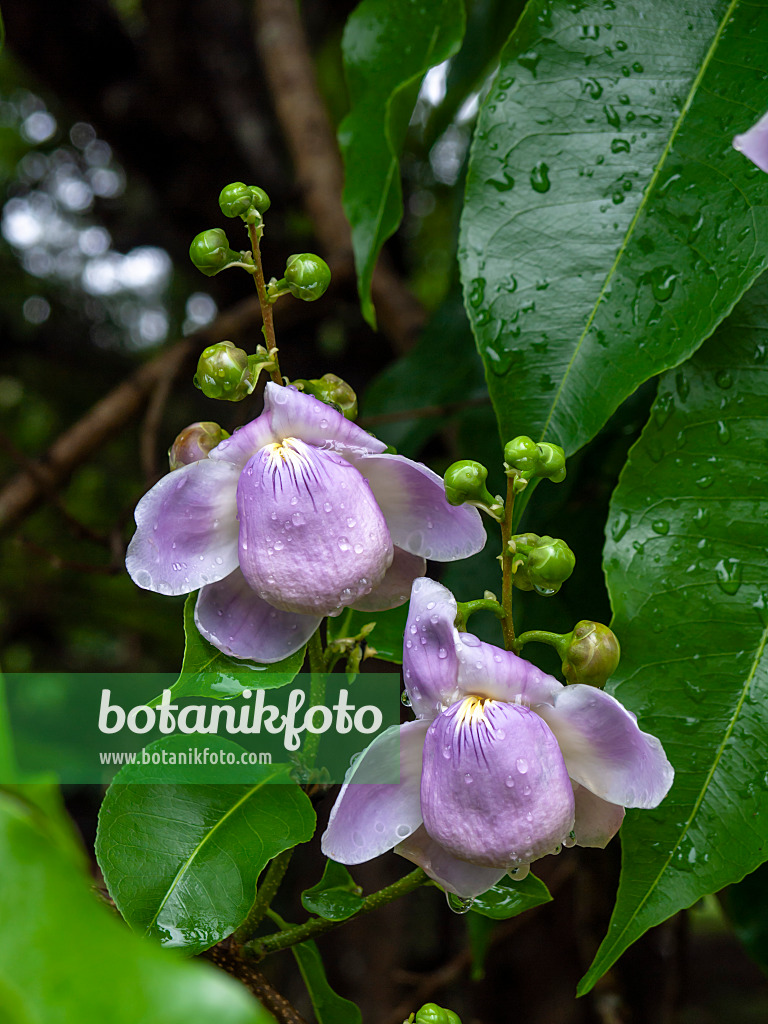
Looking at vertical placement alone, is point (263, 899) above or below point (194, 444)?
below

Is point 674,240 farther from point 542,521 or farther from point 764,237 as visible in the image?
point 542,521

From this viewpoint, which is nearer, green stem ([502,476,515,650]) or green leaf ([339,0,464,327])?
green stem ([502,476,515,650])

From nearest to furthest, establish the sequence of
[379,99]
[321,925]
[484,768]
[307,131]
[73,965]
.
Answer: [73,965] → [484,768] → [321,925] → [379,99] → [307,131]

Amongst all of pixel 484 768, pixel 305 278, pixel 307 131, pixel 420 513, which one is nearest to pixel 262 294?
pixel 305 278

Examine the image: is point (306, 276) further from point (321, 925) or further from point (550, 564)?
point (321, 925)

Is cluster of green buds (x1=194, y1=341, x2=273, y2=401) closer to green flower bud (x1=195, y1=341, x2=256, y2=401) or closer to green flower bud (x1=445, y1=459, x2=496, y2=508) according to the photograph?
green flower bud (x1=195, y1=341, x2=256, y2=401)

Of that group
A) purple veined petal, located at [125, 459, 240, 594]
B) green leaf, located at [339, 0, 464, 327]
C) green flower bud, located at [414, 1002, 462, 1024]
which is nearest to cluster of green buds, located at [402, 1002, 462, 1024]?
green flower bud, located at [414, 1002, 462, 1024]

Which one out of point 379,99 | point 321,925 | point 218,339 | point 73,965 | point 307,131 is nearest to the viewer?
point 73,965
